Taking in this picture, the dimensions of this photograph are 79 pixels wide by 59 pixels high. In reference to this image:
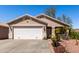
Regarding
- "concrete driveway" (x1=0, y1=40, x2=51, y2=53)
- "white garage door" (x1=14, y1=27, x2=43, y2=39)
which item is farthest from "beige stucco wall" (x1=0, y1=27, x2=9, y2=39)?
"concrete driveway" (x1=0, y1=40, x2=51, y2=53)

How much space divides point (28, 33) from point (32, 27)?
1.25 meters

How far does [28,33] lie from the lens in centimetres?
2177

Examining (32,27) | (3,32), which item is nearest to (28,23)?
(32,27)

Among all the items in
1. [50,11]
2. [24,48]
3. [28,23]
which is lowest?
[24,48]

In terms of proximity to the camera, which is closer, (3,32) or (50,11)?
(50,11)

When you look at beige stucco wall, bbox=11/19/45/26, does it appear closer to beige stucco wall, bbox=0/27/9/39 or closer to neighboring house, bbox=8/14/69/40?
neighboring house, bbox=8/14/69/40

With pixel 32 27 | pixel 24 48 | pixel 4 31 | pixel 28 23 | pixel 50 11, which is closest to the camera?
pixel 24 48

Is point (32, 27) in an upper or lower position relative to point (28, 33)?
upper

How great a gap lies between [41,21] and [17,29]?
3165 mm

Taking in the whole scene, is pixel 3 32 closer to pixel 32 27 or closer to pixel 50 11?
pixel 32 27

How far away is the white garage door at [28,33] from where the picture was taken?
2161 cm
